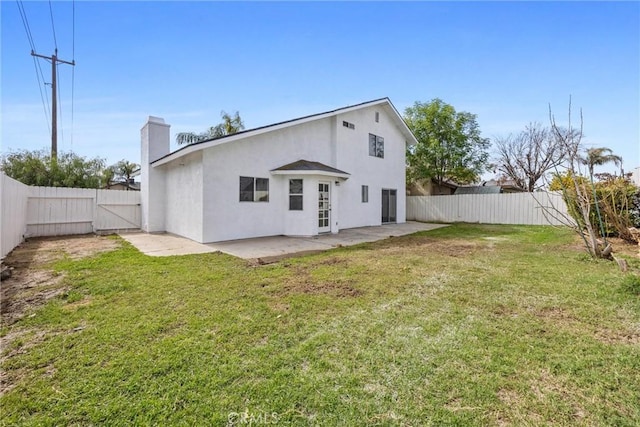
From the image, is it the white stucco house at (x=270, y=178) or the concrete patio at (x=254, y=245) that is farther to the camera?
the white stucco house at (x=270, y=178)

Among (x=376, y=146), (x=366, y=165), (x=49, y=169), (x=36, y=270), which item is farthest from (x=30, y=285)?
(x=49, y=169)

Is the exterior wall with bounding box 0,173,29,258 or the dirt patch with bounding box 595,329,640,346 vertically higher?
the exterior wall with bounding box 0,173,29,258

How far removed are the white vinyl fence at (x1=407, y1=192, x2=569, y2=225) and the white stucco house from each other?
6.17 meters

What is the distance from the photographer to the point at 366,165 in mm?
15055

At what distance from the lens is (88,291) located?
15.6ft

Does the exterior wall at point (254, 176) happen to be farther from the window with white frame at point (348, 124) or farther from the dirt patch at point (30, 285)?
the dirt patch at point (30, 285)

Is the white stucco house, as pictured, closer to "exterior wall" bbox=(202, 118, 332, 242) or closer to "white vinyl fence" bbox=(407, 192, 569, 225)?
"exterior wall" bbox=(202, 118, 332, 242)

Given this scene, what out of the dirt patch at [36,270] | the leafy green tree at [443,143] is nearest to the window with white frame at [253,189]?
the dirt patch at [36,270]

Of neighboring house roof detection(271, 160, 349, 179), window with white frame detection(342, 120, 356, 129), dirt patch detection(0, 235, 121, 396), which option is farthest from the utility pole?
window with white frame detection(342, 120, 356, 129)

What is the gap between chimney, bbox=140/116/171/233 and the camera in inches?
504

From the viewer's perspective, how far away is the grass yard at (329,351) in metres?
2.11

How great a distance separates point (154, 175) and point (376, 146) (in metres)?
10.8

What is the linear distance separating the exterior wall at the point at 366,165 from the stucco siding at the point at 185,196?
6203 millimetres

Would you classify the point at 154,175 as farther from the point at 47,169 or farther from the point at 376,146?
the point at 376,146
